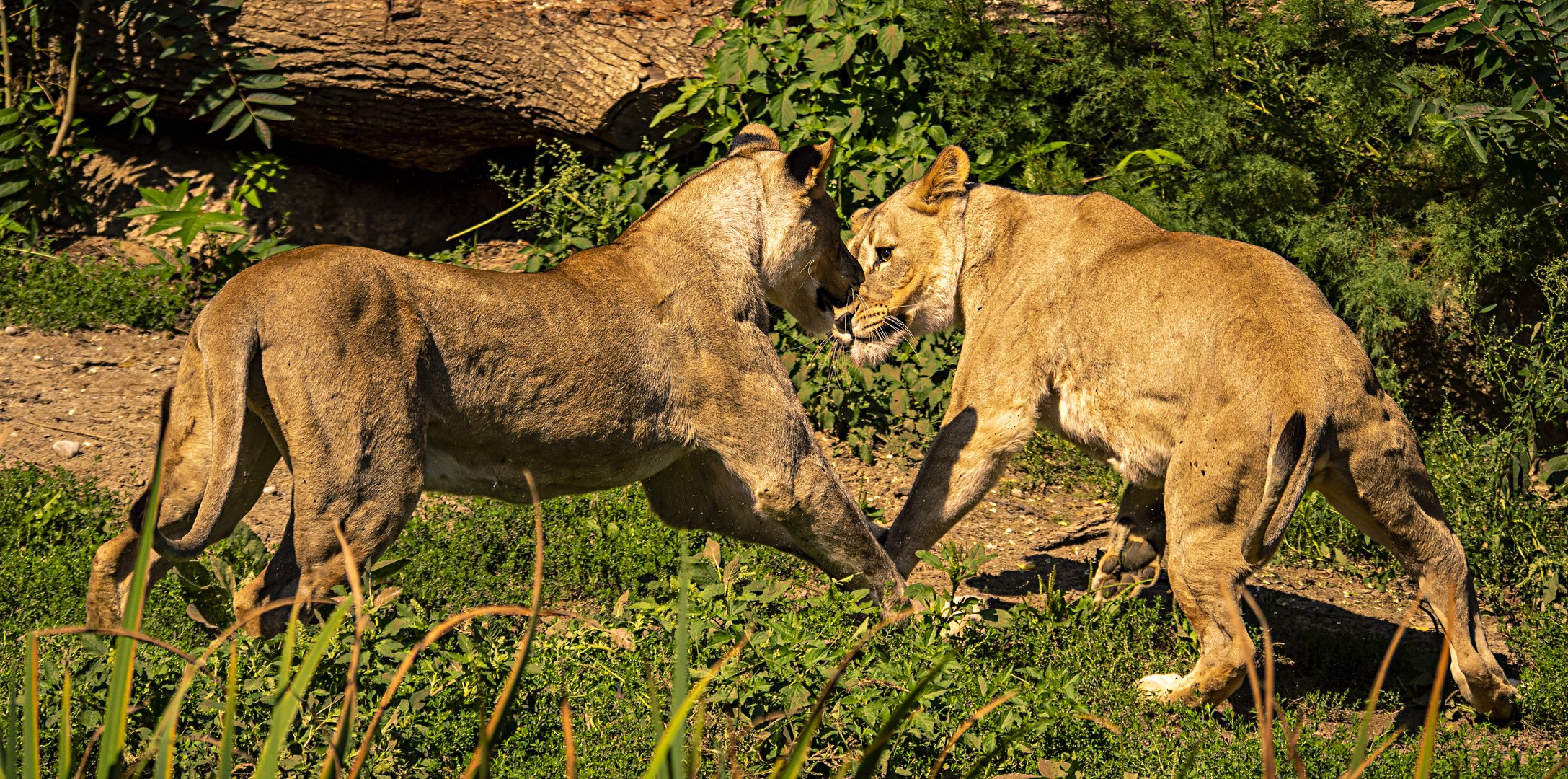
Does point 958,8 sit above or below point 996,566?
above

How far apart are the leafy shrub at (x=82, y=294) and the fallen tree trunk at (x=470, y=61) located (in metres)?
1.05

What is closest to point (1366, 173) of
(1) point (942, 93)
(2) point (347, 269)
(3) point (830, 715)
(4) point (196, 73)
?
(1) point (942, 93)

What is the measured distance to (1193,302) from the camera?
4656 millimetres

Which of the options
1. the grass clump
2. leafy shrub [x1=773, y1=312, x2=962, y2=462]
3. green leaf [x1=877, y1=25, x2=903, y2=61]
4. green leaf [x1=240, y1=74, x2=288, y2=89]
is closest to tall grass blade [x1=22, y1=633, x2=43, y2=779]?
the grass clump

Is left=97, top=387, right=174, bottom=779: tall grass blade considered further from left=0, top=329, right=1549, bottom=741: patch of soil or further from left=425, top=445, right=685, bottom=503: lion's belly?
left=0, top=329, right=1549, bottom=741: patch of soil

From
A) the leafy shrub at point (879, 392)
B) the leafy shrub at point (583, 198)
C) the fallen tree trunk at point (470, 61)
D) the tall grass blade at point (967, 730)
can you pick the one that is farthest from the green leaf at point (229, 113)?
the tall grass blade at point (967, 730)

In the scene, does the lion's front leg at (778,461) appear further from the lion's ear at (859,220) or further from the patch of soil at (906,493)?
the lion's ear at (859,220)

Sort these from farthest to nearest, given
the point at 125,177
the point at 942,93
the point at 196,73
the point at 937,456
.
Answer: the point at 125,177, the point at 196,73, the point at 942,93, the point at 937,456

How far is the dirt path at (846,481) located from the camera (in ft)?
19.1

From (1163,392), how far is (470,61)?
493cm

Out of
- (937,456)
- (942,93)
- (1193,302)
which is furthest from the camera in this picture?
(942,93)

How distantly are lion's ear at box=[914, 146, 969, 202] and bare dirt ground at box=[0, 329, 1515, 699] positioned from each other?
1581 mm

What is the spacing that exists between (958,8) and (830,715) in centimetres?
484

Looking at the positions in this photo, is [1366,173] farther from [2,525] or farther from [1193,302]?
[2,525]
